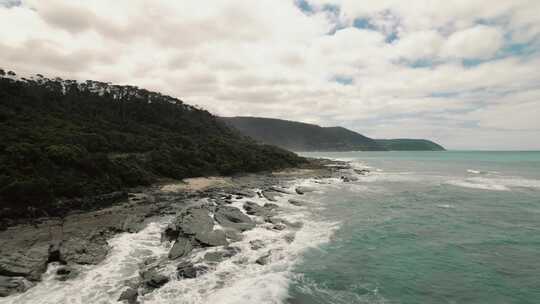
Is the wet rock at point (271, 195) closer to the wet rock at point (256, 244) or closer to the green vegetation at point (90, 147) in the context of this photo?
the wet rock at point (256, 244)

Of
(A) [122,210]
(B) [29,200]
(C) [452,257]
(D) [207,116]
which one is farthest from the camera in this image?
(D) [207,116]

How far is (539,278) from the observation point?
50.5 ft

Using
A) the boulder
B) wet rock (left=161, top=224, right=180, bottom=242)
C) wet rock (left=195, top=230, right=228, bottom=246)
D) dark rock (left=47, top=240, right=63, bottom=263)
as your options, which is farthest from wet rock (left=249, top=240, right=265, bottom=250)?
dark rock (left=47, top=240, right=63, bottom=263)

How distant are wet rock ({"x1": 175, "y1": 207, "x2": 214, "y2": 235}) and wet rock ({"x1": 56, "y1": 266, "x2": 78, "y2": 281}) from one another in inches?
284

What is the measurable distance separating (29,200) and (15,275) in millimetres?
13745

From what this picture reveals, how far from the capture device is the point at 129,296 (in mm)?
12891

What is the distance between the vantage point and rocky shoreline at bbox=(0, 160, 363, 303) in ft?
47.2

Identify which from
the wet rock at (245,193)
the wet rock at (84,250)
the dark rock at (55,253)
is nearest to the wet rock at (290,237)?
the wet rock at (84,250)

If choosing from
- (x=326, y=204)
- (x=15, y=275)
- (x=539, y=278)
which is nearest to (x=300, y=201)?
(x=326, y=204)

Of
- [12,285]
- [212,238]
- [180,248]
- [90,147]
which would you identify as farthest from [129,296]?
[90,147]

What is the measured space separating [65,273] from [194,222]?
365 inches

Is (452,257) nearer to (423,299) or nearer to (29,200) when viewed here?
(423,299)

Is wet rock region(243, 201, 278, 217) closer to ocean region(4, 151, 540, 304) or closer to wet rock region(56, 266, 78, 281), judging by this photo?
ocean region(4, 151, 540, 304)

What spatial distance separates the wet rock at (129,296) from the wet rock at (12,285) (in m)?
4.93
